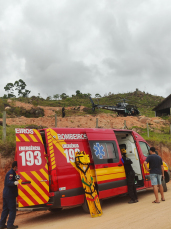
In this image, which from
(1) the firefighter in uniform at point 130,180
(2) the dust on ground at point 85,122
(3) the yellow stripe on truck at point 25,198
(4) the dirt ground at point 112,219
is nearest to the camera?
(4) the dirt ground at point 112,219

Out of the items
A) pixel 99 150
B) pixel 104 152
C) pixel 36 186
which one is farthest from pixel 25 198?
pixel 104 152

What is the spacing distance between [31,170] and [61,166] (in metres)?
0.85

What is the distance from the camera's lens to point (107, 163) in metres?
7.84

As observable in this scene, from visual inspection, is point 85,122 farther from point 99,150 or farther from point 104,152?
point 99,150

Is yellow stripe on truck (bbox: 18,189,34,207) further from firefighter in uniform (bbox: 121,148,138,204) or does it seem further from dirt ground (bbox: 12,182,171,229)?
firefighter in uniform (bbox: 121,148,138,204)

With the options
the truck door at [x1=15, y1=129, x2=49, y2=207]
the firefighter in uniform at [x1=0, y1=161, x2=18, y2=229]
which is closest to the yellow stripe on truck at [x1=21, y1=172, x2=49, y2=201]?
the truck door at [x1=15, y1=129, x2=49, y2=207]

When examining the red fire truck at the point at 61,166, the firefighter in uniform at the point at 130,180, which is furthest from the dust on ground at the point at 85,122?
the red fire truck at the point at 61,166

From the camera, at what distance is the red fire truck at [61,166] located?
623 centimetres

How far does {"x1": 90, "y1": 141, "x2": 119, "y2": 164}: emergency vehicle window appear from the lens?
25.1ft

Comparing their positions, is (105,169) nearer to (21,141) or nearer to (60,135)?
(60,135)

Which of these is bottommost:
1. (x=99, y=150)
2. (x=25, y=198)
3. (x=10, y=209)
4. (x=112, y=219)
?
(x=112, y=219)

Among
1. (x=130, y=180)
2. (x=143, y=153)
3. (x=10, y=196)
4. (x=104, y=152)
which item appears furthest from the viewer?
(x=143, y=153)

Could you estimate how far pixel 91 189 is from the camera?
6.97 metres

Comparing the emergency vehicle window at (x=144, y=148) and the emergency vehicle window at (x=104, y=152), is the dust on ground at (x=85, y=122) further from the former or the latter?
the emergency vehicle window at (x=104, y=152)
